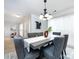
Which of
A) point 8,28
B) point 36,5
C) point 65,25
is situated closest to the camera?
point 36,5

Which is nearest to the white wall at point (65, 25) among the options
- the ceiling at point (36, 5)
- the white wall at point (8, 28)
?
the ceiling at point (36, 5)

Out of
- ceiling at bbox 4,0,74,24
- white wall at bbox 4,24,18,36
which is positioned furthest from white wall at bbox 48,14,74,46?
white wall at bbox 4,24,18,36

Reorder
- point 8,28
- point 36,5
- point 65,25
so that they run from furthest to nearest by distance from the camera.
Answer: point 8,28, point 65,25, point 36,5

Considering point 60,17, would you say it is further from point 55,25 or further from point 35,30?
point 35,30

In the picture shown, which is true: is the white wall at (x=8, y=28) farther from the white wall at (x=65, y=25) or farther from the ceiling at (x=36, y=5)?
the white wall at (x=65, y=25)

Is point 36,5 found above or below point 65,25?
above

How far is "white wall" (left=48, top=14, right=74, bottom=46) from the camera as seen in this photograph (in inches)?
202

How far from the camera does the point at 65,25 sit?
5.58 meters

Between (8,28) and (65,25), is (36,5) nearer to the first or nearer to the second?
(65,25)

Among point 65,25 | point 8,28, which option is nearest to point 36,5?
point 65,25

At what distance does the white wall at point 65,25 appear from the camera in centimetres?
512

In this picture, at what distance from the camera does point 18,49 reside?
212 cm

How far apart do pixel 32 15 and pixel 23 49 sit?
5216 millimetres
